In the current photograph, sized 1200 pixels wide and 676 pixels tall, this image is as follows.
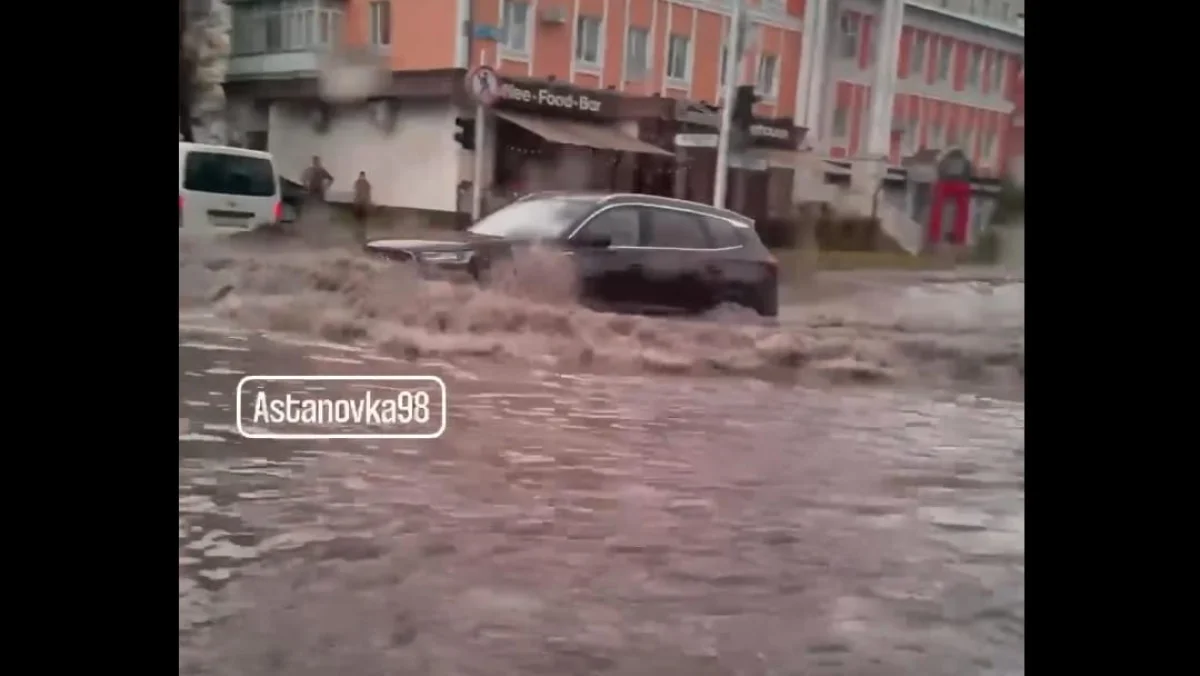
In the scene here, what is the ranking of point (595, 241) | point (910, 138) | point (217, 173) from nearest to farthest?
1. point (217, 173)
2. point (595, 241)
3. point (910, 138)

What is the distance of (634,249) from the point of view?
1.77 metres

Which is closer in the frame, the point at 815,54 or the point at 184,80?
the point at 184,80

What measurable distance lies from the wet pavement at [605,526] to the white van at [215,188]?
0.51 feet

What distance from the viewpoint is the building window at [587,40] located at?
174 centimetres

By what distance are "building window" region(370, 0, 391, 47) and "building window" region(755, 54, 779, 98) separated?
0.70m

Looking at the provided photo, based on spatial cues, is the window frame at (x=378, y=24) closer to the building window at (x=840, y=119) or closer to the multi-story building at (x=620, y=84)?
the multi-story building at (x=620, y=84)

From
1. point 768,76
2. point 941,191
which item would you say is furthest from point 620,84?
point 941,191

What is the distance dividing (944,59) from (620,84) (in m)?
0.64

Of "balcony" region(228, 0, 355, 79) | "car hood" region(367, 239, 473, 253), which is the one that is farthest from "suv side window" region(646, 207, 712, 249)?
"balcony" region(228, 0, 355, 79)

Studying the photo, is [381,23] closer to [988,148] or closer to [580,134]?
[580,134]
